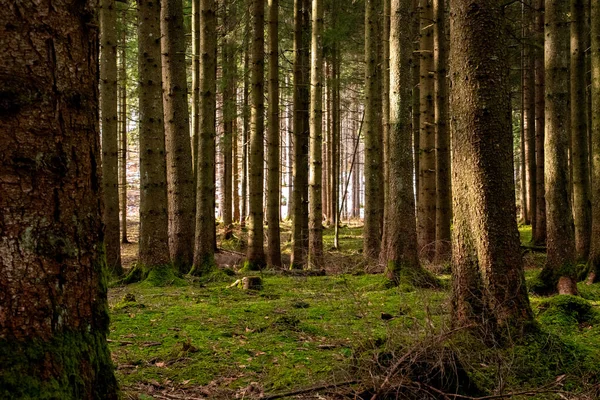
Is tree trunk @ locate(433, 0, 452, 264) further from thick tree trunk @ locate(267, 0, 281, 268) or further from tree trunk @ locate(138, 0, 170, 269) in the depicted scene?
tree trunk @ locate(138, 0, 170, 269)

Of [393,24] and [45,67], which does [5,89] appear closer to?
[45,67]

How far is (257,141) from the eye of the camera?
11945mm

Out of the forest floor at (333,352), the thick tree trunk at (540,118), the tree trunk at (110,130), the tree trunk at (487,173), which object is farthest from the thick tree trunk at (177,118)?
the thick tree trunk at (540,118)

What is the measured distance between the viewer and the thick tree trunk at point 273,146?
12.1m

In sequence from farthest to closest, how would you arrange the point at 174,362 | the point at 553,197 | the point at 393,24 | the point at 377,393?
1. the point at 393,24
2. the point at 553,197
3. the point at 174,362
4. the point at 377,393

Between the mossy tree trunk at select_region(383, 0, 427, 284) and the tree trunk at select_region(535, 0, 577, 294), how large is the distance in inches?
77.3

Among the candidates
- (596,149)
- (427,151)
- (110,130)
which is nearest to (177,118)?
(110,130)

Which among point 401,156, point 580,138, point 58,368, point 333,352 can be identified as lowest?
point 333,352

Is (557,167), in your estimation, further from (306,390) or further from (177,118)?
(177,118)

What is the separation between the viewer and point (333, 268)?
12.5 meters

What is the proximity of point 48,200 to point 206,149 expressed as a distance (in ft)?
28.4

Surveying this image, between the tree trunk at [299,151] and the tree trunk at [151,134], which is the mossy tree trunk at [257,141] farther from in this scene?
the tree trunk at [151,134]

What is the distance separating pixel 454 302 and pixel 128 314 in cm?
393

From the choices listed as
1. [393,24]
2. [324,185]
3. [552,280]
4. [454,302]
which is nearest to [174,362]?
[454,302]
